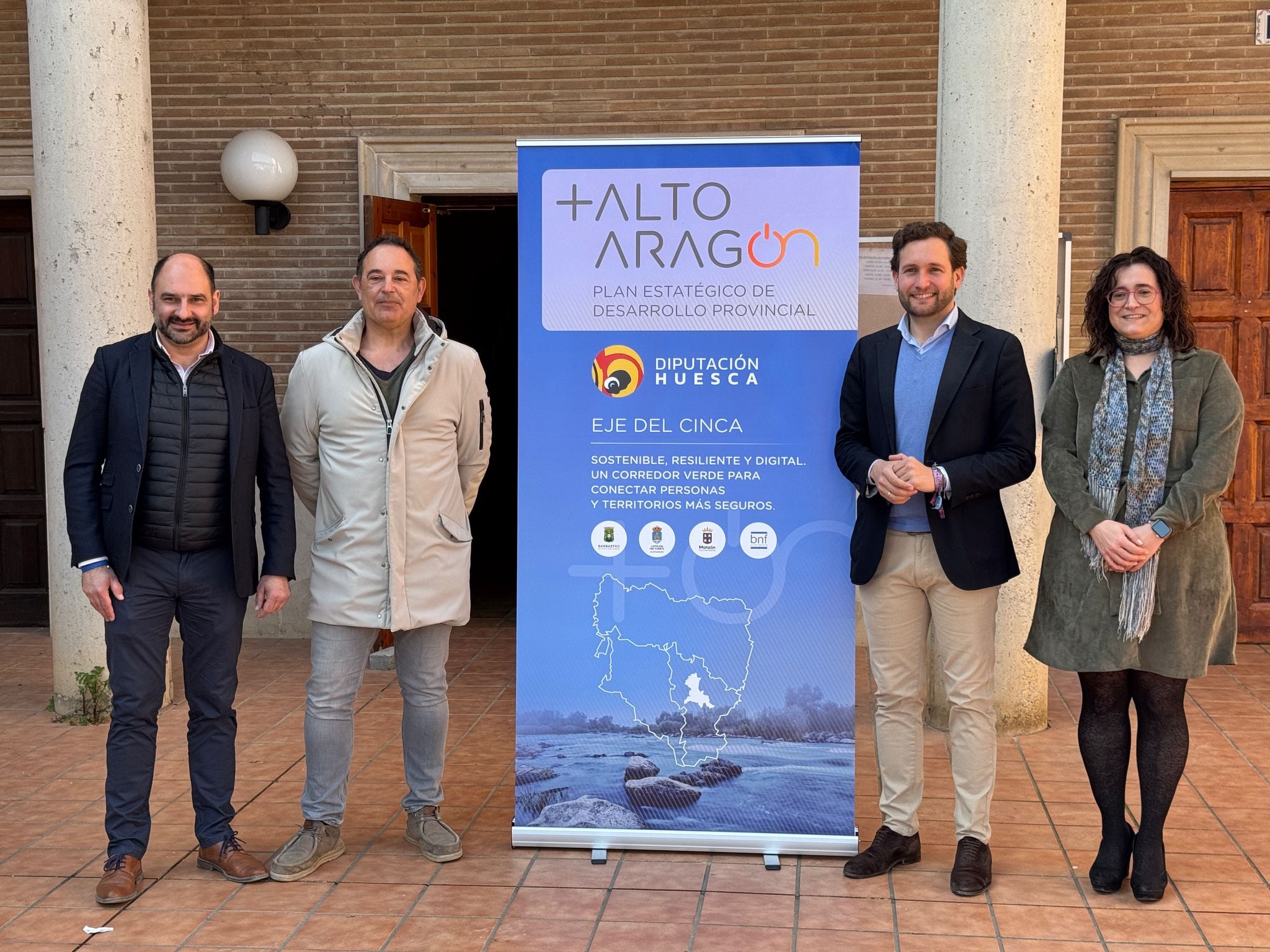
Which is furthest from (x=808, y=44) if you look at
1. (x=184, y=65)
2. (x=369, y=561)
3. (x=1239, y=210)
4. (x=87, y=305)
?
(x=369, y=561)

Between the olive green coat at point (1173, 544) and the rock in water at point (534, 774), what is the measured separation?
60.7 inches

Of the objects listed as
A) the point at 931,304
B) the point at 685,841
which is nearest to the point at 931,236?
the point at 931,304

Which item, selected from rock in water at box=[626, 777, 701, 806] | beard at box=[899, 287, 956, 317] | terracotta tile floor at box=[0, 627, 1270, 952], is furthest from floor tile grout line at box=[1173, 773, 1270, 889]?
beard at box=[899, 287, 956, 317]

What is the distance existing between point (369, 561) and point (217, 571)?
1.45ft

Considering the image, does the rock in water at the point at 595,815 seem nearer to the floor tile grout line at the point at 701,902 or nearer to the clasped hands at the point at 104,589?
the floor tile grout line at the point at 701,902

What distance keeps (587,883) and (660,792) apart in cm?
37

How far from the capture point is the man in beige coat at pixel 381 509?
4086mm

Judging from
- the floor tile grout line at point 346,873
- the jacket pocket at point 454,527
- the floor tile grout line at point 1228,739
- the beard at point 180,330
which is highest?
the beard at point 180,330

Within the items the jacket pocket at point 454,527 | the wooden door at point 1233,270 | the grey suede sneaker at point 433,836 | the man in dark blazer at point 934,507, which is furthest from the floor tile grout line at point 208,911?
the wooden door at point 1233,270

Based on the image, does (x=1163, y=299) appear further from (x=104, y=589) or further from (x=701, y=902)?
(x=104, y=589)

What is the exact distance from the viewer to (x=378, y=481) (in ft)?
13.4

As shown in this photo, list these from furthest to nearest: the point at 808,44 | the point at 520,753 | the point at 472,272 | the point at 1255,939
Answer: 1. the point at 472,272
2. the point at 808,44
3. the point at 520,753
4. the point at 1255,939

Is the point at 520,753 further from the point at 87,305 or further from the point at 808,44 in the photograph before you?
the point at 808,44

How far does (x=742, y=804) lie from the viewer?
13.9 ft
